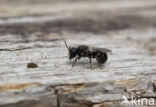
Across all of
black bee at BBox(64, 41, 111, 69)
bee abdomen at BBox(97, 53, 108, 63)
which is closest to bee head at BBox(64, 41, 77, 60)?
black bee at BBox(64, 41, 111, 69)

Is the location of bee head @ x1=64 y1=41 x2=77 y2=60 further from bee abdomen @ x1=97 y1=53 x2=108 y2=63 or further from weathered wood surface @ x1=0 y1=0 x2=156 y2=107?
bee abdomen @ x1=97 y1=53 x2=108 y2=63

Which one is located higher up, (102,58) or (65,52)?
(65,52)

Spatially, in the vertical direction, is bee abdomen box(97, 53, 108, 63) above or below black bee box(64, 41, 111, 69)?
below

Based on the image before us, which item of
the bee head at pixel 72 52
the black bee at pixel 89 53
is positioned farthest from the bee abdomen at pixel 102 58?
the bee head at pixel 72 52

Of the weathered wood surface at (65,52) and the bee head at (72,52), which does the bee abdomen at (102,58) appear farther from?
the bee head at (72,52)

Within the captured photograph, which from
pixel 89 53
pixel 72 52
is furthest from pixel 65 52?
pixel 89 53

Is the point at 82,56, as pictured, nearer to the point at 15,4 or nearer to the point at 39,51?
the point at 39,51

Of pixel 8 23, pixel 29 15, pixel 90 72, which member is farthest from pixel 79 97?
pixel 29 15

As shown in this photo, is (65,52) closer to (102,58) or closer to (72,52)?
(72,52)
